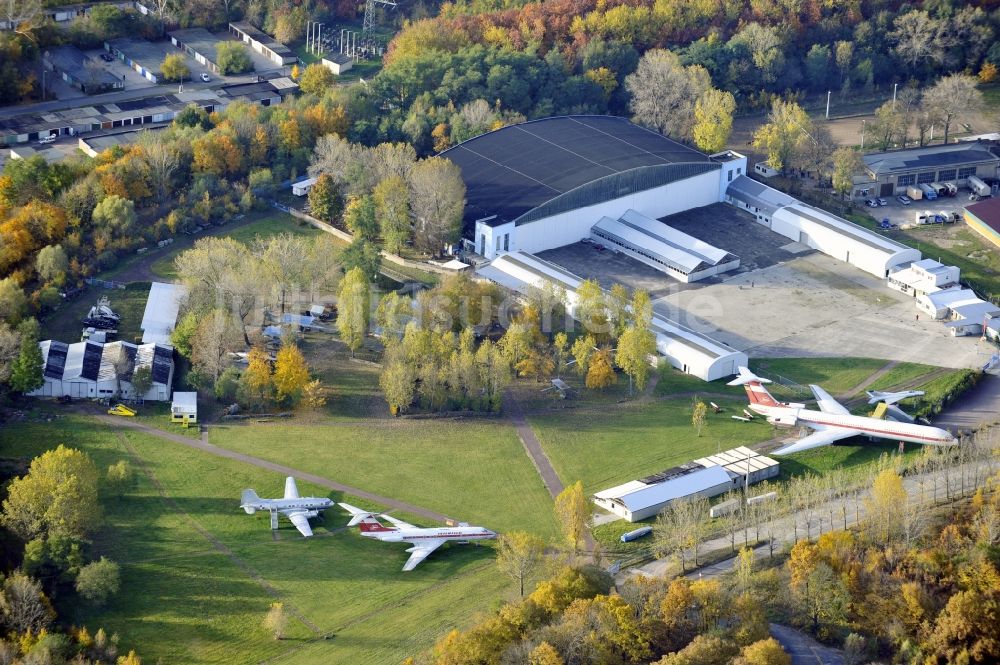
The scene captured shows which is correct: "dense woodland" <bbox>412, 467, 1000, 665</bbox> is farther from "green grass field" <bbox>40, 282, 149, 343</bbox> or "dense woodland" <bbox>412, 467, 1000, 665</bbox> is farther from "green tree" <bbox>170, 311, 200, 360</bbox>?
"green grass field" <bbox>40, 282, 149, 343</bbox>

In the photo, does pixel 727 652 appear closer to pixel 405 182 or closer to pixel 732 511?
pixel 732 511

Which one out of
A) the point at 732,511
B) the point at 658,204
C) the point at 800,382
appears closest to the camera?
the point at 732,511

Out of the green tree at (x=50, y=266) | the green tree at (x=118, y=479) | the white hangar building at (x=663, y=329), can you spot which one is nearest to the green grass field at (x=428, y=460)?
the green tree at (x=118, y=479)

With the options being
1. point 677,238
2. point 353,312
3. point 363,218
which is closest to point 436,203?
point 363,218

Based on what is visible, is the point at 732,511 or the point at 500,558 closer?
the point at 500,558

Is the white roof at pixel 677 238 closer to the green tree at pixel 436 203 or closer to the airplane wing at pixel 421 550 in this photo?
the green tree at pixel 436 203

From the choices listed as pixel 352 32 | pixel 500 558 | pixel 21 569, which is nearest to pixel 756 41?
pixel 352 32
